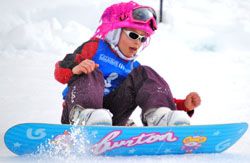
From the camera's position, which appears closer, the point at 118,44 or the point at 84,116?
the point at 84,116

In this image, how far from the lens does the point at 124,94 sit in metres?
2.08

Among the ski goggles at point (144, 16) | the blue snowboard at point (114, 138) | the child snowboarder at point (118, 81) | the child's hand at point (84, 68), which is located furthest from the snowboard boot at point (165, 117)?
the ski goggles at point (144, 16)

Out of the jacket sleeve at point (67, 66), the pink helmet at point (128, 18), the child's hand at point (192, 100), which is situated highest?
the pink helmet at point (128, 18)

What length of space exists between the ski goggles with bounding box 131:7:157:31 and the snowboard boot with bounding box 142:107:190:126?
22.6 inches

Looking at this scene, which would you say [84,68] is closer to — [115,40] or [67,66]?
[67,66]

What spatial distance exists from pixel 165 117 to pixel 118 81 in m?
0.57

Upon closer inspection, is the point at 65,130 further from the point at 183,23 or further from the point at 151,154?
the point at 183,23

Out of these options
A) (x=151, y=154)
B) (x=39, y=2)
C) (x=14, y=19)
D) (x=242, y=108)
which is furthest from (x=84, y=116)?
(x=39, y=2)

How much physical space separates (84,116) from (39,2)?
21.8 ft

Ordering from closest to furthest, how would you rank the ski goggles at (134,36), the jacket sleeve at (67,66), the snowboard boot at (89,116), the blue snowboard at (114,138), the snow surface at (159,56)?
the blue snowboard at (114,138)
the snowboard boot at (89,116)
the jacket sleeve at (67,66)
the ski goggles at (134,36)
the snow surface at (159,56)

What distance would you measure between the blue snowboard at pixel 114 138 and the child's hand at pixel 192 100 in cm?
42

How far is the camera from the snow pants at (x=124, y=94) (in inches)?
71.3

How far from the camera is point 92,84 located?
1830 millimetres

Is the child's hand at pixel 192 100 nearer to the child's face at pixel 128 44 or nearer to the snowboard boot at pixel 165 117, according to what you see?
the snowboard boot at pixel 165 117
